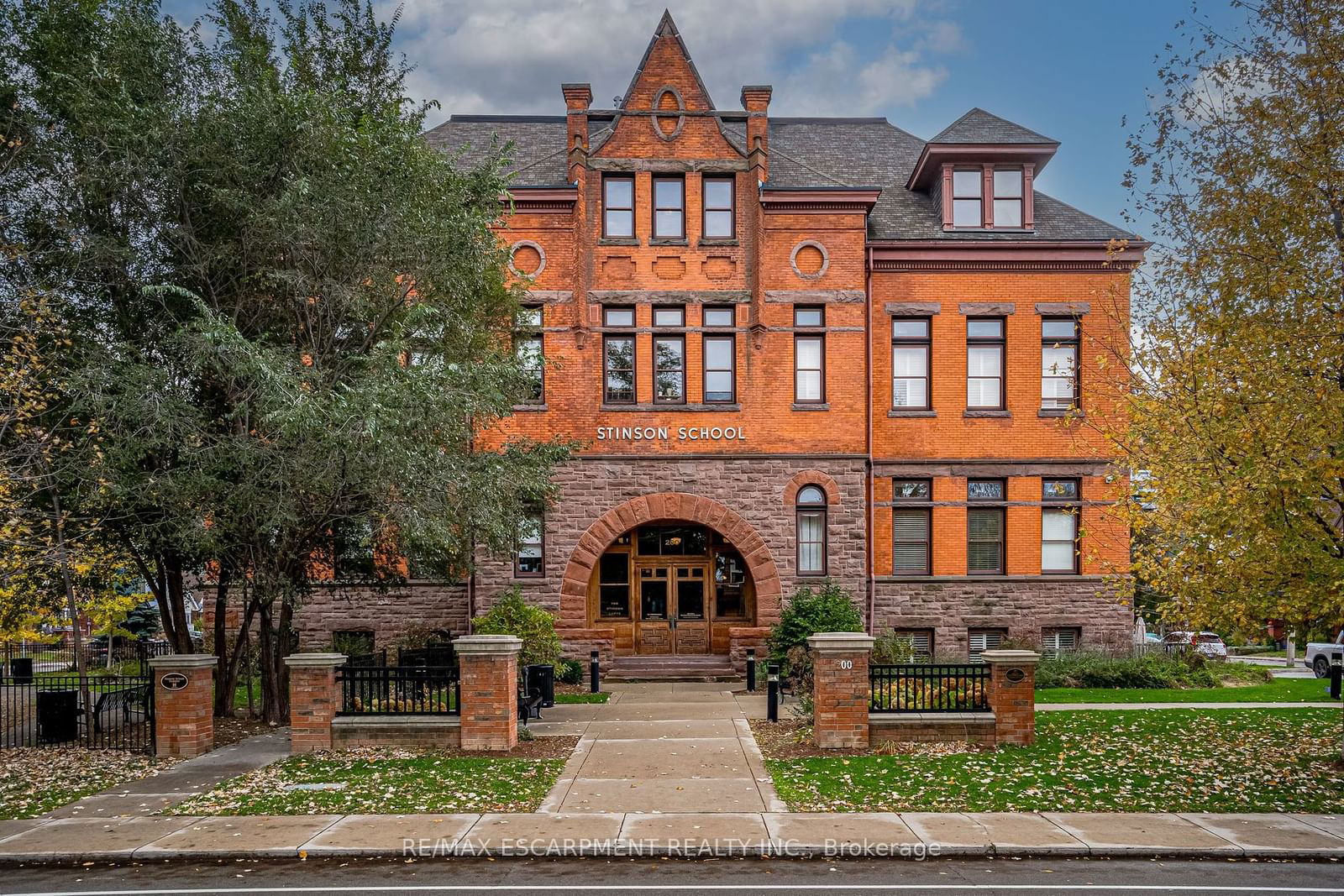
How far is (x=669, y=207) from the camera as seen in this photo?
24.0m

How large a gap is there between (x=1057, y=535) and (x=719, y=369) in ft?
31.8

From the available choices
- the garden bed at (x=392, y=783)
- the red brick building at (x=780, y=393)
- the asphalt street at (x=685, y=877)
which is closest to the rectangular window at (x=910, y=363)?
the red brick building at (x=780, y=393)

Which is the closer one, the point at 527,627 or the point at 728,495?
the point at 527,627

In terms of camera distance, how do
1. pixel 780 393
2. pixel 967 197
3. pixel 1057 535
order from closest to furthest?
pixel 780 393
pixel 1057 535
pixel 967 197

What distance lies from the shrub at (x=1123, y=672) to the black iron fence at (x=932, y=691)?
7798 millimetres

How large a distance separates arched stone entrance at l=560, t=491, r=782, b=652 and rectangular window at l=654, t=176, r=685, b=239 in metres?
6.50

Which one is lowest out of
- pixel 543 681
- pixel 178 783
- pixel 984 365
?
A: pixel 178 783

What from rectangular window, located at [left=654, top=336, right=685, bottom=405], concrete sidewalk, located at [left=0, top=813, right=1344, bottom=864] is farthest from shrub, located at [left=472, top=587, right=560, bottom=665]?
concrete sidewalk, located at [left=0, top=813, right=1344, bottom=864]

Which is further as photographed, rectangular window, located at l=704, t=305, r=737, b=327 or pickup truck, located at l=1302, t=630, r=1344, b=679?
pickup truck, located at l=1302, t=630, r=1344, b=679

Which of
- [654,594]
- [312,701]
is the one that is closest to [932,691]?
[312,701]

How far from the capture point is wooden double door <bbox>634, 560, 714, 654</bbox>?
24.8 meters

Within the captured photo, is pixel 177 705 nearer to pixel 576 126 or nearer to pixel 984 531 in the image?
pixel 576 126

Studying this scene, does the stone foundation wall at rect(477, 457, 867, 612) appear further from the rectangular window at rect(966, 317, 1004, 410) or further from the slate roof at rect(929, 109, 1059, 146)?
the slate roof at rect(929, 109, 1059, 146)

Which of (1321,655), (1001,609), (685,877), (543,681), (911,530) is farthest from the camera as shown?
(1321,655)
